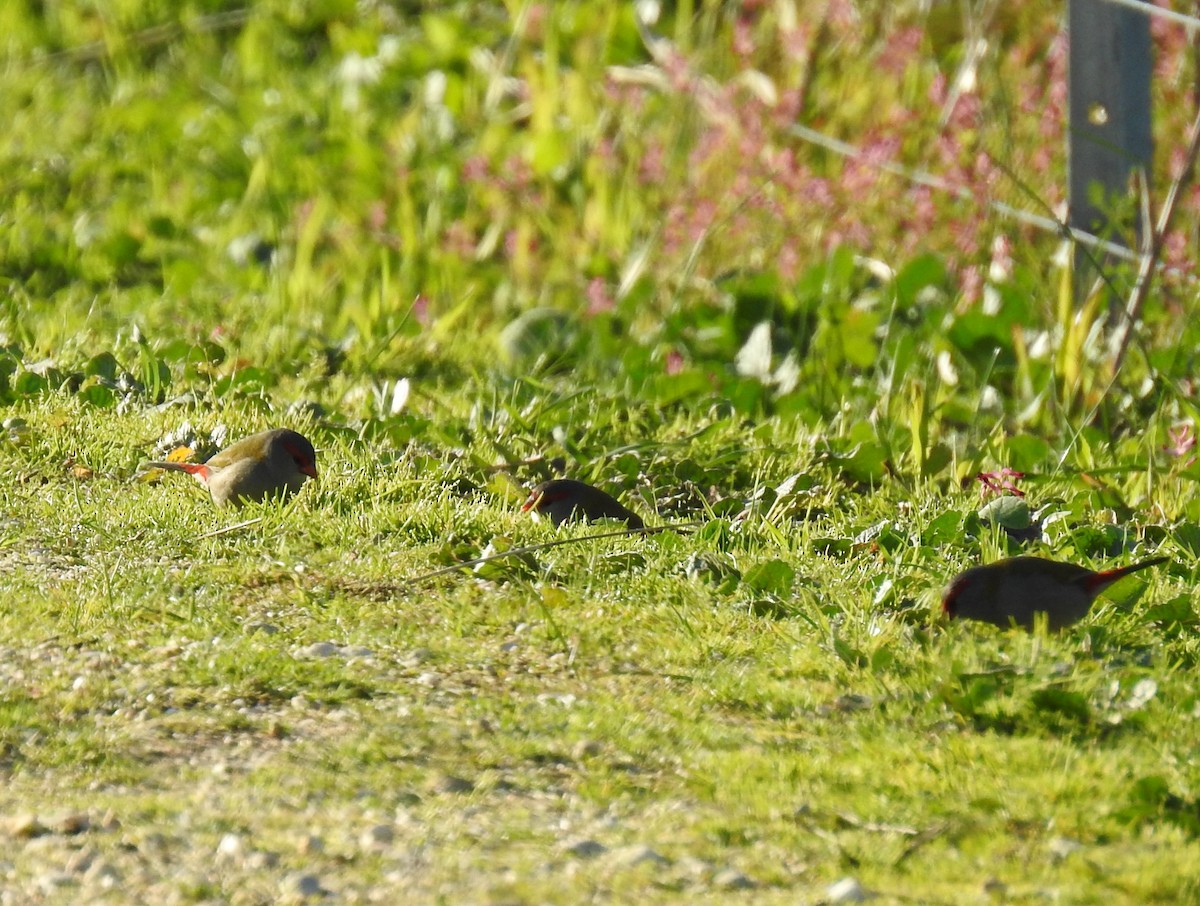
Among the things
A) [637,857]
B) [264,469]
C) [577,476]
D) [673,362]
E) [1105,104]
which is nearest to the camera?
[637,857]

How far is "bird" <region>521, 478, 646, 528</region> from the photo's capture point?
4.88 m

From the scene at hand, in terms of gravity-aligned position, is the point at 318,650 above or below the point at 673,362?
above

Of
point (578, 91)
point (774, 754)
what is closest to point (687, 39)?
point (578, 91)

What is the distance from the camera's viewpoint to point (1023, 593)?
13.3 feet

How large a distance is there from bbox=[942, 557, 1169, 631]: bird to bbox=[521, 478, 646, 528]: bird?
3.52ft

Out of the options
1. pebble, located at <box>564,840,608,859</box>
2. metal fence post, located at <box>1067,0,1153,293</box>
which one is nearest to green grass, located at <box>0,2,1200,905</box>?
pebble, located at <box>564,840,608,859</box>

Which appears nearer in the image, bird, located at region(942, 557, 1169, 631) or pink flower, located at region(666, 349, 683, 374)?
bird, located at region(942, 557, 1169, 631)

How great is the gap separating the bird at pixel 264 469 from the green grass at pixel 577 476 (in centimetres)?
8

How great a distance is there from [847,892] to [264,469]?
2.40 meters

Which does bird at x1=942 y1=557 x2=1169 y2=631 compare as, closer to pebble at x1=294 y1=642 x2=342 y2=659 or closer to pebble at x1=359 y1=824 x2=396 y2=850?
pebble at x1=294 y1=642 x2=342 y2=659

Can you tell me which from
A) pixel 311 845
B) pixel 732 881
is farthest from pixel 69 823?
pixel 732 881

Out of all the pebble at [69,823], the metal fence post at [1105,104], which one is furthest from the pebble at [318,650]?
the metal fence post at [1105,104]

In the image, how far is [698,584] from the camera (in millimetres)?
4414

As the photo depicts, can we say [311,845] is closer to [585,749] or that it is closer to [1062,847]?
[585,749]
